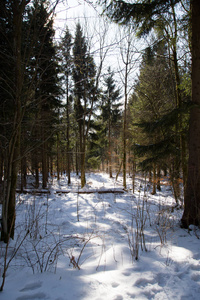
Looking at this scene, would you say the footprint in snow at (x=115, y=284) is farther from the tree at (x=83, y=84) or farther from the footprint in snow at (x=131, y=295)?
the tree at (x=83, y=84)

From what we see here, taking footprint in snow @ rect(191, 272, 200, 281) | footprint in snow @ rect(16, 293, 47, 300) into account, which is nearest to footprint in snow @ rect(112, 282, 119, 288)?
footprint in snow @ rect(16, 293, 47, 300)

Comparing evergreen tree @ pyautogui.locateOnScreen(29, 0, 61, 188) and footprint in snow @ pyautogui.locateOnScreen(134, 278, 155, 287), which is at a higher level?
evergreen tree @ pyautogui.locateOnScreen(29, 0, 61, 188)

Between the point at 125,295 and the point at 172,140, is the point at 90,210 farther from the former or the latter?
the point at 125,295

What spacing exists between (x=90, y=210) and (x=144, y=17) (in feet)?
21.4

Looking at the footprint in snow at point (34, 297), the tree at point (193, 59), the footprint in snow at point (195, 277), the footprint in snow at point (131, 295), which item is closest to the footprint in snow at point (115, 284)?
the footprint in snow at point (131, 295)

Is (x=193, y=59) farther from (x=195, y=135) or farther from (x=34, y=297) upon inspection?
(x=34, y=297)

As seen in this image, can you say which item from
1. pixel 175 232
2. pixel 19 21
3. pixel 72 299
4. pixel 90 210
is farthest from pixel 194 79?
pixel 90 210

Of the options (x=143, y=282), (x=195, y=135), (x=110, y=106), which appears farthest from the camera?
(x=110, y=106)

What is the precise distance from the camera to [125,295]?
1657 millimetres

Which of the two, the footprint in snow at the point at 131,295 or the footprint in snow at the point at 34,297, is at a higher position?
the footprint in snow at the point at 34,297

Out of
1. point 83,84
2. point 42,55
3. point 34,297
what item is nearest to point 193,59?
point 42,55

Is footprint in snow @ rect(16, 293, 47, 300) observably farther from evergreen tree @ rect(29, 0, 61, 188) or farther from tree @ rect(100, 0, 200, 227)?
tree @ rect(100, 0, 200, 227)

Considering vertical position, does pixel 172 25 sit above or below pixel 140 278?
above

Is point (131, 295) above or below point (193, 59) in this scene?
below
